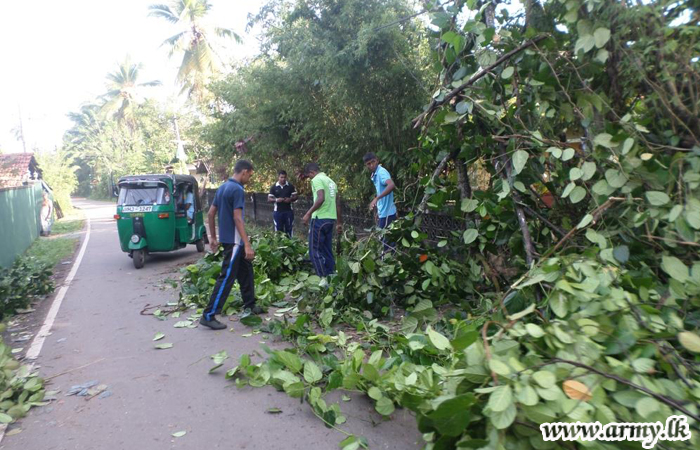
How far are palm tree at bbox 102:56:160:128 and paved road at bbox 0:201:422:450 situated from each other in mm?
49560

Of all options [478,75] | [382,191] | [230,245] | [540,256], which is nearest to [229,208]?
[230,245]

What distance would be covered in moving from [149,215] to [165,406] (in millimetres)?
7323

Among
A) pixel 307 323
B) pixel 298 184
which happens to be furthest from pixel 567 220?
pixel 298 184

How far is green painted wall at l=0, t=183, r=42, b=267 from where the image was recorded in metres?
11.0

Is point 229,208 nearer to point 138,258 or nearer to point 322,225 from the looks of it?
point 322,225

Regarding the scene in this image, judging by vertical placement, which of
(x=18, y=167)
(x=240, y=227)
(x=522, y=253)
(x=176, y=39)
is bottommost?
(x=522, y=253)

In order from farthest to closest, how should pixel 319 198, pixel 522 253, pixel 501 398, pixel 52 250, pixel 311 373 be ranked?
pixel 52 250 < pixel 319 198 < pixel 522 253 < pixel 311 373 < pixel 501 398

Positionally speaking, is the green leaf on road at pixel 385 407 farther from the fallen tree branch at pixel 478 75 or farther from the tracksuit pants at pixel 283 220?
the tracksuit pants at pixel 283 220

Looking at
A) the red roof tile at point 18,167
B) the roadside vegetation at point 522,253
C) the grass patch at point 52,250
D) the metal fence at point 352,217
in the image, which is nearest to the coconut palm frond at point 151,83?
the red roof tile at point 18,167

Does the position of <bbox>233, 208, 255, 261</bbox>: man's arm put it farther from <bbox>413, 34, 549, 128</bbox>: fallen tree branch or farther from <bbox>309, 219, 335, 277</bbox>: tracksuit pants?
<bbox>413, 34, 549, 128</bbox>: fallen tree branch

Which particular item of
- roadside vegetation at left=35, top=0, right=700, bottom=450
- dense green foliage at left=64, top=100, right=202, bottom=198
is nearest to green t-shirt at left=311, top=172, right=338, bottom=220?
roadside vegetation at left=35, top=0, right=700, bottom=450

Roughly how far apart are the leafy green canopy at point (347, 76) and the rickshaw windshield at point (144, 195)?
9.91 feet

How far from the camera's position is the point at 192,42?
2838 cm

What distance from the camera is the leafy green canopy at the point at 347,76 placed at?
7.79 m
